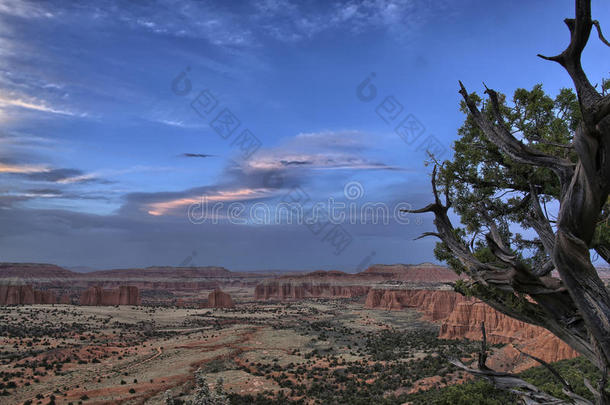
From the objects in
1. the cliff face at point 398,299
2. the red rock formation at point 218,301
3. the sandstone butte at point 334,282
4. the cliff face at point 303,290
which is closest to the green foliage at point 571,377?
the cliff face at point 398,299

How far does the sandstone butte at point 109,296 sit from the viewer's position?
310 feet

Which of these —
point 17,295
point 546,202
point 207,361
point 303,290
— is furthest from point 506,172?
point 303,290

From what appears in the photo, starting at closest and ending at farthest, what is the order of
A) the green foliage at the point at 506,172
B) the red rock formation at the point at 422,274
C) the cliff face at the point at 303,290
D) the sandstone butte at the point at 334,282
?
the green foliage at the point at 506,172 → the cliff face at the point at 303,290 → the sandstone butte at the point at 334,282 → the red rock formation at the point at 422,274

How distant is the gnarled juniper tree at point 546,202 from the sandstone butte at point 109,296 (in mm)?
107418

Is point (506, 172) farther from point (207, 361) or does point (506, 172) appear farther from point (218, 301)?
point (218, 301)

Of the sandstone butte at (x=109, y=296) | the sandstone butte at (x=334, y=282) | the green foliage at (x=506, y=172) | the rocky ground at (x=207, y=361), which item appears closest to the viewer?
the green foliage at (x=506, y=172)

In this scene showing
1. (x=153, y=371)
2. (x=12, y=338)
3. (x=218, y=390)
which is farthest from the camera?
(x=12, y=338)

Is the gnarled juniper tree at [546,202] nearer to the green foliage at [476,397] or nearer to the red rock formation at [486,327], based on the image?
the green foliage at [476,397]

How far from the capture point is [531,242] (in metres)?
10.1

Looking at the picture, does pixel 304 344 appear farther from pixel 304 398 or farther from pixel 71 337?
pixel 71 337

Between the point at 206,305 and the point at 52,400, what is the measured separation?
88.9 m

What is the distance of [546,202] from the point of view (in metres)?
9.66

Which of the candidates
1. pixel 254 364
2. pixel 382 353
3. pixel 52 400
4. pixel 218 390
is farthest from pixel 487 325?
pixel 52 400

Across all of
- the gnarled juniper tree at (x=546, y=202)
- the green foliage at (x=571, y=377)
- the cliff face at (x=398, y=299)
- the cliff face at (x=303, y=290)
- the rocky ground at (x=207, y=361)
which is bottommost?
the cliff face at (x=303, y=290)
